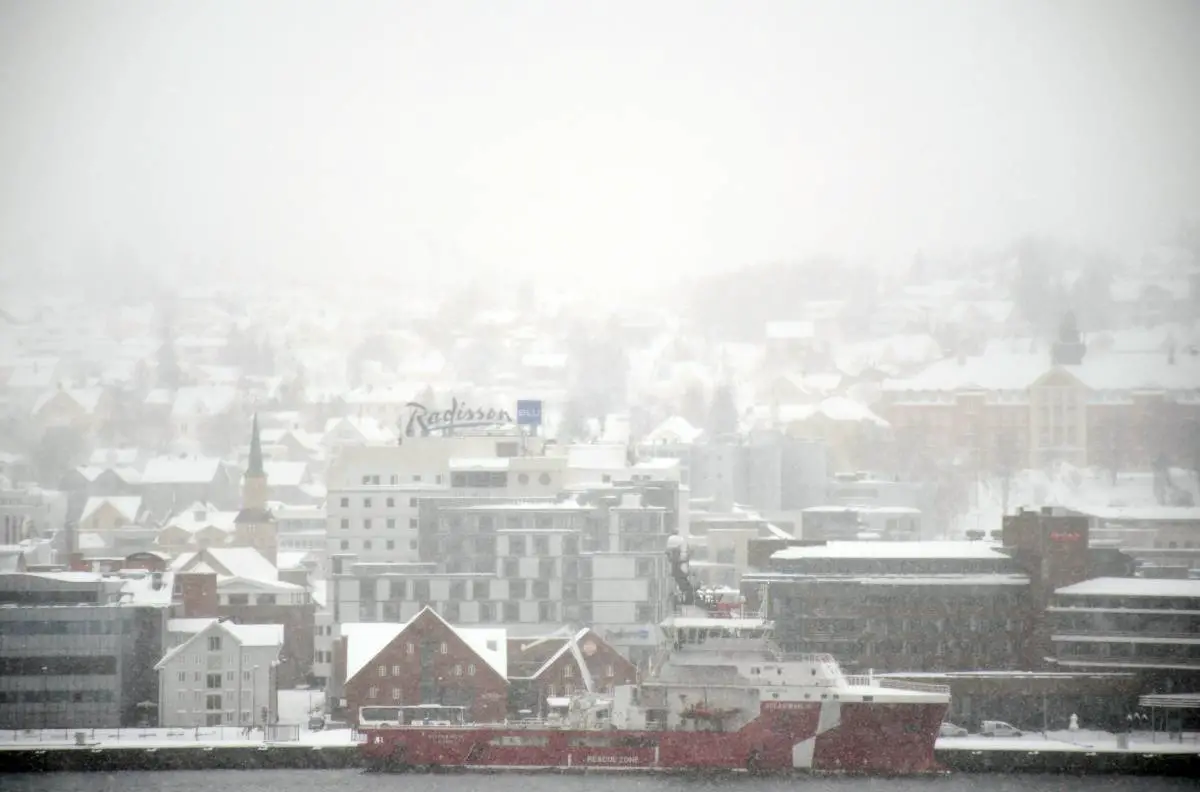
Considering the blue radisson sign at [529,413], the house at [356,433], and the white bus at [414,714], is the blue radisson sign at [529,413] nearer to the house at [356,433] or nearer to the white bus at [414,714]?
the white bus at [414,714]

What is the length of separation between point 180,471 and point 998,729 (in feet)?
243

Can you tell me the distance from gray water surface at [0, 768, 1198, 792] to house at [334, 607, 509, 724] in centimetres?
479

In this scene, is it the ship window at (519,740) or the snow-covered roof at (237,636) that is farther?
the snow-covered roof at (237,636)

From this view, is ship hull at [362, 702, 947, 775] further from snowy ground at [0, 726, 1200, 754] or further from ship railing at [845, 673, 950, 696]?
ship railing at [845, 673, 950, 696]

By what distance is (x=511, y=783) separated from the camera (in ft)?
162

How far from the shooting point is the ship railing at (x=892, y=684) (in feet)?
174

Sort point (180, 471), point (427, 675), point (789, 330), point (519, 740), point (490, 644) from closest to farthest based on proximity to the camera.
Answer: point (519, 740) < point (427, 675) < point (490, 644) < point (180, 471) < point (789, 330)

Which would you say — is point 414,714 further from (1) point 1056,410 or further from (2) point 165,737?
(1) point 1056,410

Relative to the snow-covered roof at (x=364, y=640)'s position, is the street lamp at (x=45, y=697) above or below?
below

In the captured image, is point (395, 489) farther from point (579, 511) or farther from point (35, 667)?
point (35, 667)

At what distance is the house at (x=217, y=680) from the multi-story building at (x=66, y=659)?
1150 millimetres

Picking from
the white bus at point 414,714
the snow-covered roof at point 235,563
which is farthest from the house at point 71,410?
the white bus at point 414,714

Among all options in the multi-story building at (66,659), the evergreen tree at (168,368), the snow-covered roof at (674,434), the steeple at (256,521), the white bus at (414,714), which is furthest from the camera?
the evergreen tree at (168,368)

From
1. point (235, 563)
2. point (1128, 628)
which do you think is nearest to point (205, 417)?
point (235, 563)
